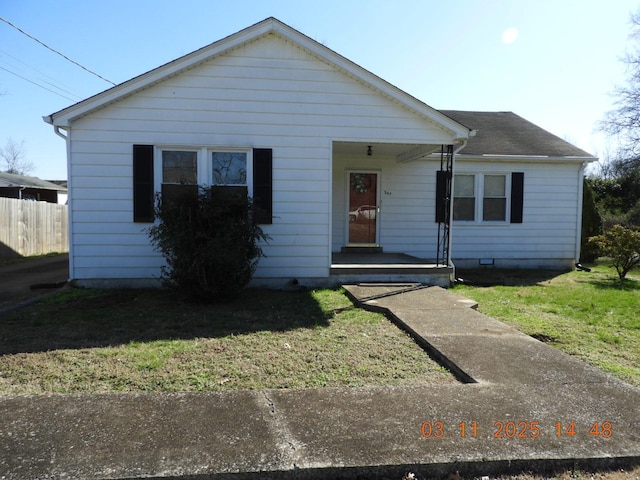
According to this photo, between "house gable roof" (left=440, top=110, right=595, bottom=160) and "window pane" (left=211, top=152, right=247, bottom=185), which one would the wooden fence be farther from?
"house gable roof" (left=440, top=110, right=595, bottom=160)

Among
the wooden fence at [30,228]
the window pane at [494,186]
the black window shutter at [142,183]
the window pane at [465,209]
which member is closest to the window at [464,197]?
the window pane at [465,209]

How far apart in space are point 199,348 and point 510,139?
34.6 ft

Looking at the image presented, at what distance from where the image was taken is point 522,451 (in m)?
2.68

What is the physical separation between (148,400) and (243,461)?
45.3 inches

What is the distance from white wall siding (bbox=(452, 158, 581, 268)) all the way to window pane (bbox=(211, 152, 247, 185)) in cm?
578

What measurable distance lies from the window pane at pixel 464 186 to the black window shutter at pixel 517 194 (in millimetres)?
991

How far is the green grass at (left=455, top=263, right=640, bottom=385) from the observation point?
494 centimetres

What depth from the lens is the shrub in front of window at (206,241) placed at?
668 centimetres

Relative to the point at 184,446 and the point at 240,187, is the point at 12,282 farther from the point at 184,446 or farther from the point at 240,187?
the point at 184,446

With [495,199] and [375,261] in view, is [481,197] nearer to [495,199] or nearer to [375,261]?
[495,199]

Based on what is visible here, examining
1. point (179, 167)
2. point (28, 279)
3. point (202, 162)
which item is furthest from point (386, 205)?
point (28, 279)

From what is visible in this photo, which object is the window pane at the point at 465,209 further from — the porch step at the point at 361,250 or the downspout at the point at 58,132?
the downspout at the point at 58,132

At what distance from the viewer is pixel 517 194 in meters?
11.4
